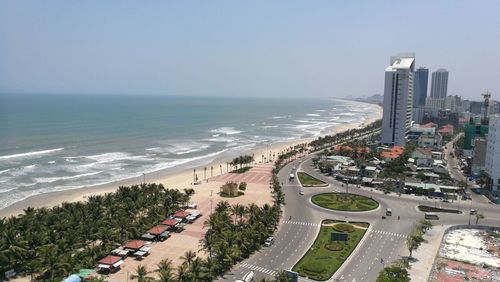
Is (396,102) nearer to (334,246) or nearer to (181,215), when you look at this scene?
(334,246)

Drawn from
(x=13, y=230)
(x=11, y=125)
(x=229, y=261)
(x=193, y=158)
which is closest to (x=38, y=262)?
(x=13, y=230)

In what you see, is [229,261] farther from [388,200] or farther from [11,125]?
[11,125]

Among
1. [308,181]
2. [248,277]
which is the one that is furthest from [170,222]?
[308,181]

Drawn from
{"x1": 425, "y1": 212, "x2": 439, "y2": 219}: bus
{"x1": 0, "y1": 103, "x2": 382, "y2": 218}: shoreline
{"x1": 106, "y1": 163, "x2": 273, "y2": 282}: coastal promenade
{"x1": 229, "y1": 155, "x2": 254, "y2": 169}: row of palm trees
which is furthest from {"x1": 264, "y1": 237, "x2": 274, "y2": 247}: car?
{"x1": 229, "y1": 155, "x2": 254, "y2": 169}: row of palm trees

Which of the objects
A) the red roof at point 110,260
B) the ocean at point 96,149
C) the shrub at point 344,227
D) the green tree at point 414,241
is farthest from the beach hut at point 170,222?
the ocean at point 96,149

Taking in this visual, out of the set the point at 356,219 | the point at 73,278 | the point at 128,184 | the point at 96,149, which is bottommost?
the point at 128,184

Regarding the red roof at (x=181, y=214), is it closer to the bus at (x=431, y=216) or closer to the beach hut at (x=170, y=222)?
the beach hut at (x=170, y=222)

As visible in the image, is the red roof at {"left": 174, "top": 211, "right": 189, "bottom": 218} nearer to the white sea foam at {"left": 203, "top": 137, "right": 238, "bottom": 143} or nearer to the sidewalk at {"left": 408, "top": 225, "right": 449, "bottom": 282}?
the sidewalk at {"left": 408, "top": 225, "right": 449, "bottom": 282}
